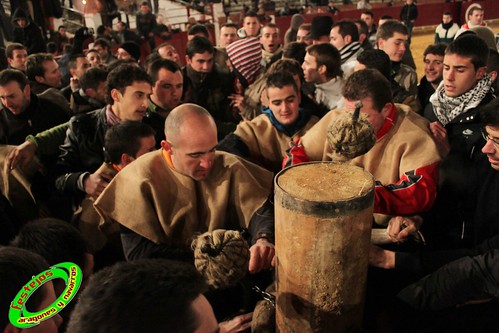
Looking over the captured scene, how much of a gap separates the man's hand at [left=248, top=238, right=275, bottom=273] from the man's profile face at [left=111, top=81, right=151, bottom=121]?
1.97 metres

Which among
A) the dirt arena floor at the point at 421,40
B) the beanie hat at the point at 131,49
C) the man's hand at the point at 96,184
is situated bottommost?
the dirt arena floor at the point at 421,40

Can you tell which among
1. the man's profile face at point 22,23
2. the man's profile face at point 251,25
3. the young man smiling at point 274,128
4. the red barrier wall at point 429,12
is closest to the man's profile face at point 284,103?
the young man smiling at point 274,128

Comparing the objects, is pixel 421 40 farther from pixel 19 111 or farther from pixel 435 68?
pixel 19 111

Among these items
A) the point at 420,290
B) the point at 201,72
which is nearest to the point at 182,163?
the point at 420,290

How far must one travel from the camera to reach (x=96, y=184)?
291 centimetres

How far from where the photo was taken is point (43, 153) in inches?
144

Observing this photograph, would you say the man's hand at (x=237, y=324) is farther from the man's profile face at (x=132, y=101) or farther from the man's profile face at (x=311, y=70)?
the man's profile face at (x=311, y=70)

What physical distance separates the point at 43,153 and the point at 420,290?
3186 millimetres

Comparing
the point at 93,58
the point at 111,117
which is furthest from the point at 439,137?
the point at 93,58

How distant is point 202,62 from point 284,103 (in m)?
2.13

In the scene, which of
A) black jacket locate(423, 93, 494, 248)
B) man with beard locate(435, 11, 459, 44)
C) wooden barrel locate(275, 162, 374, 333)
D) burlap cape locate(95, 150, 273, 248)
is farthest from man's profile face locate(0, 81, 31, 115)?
man with beard locate(435, 11, 459, 44)

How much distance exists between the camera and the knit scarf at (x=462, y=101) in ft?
10.5

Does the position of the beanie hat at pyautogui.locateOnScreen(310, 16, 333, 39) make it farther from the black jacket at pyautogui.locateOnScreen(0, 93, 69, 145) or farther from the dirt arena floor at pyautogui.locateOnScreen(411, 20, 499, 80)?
the dirt arena floor at pyautogui.locateOnScreen(411, 20, 499, 80)

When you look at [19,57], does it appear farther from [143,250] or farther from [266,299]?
[266,299]
